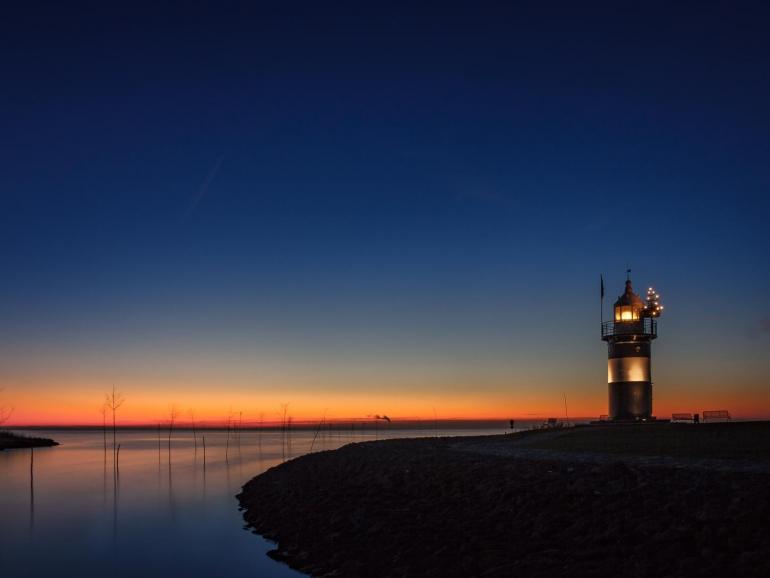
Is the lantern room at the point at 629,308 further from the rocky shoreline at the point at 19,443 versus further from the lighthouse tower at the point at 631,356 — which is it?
the rocky shoreline at the point at 19,443

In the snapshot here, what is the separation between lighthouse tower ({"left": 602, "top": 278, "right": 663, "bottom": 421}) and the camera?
170 feet

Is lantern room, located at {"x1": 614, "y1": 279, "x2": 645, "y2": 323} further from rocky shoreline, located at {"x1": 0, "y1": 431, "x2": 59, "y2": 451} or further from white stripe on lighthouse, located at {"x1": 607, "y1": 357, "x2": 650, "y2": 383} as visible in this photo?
rocky shoreline, located at {"x1": 0, "y1": 431, "x2": 59, "y2": 451}

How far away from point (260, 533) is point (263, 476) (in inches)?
802

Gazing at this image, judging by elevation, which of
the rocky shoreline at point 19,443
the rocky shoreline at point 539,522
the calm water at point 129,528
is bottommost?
the rocky shoreline at point 19,443

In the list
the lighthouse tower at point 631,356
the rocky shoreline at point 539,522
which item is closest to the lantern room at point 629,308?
the lighthouse tower at point 631,356

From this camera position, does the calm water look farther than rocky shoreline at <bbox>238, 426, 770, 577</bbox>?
Yes

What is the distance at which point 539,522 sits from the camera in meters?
16.8

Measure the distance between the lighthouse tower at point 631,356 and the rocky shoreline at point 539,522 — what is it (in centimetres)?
2553

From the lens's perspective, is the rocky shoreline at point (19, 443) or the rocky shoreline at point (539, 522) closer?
the rocky shoreline at point (539, 522)

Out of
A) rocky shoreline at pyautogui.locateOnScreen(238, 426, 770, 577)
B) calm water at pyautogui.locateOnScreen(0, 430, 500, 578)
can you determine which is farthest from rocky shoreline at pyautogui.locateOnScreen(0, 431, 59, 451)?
rocky shoreline at pyautogui.locateOnScreen(238, 426, 770, 577)

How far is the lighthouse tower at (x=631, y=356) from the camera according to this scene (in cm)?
5172

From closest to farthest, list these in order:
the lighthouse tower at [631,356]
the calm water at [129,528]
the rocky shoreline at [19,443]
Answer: the calm water at [129,528]
the lighthouse tower at [631,356]
the rocky shoreline at [19,443]

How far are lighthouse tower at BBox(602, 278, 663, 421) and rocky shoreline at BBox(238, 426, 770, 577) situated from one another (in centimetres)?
2553

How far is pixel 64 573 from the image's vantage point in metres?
24.2
